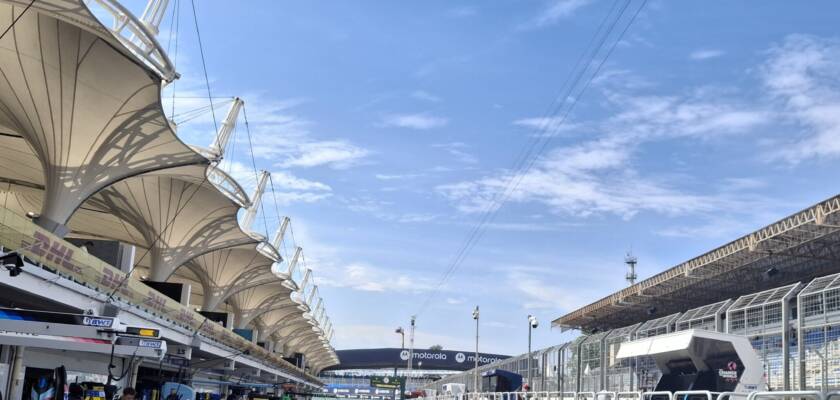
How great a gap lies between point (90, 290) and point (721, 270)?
93.9ft

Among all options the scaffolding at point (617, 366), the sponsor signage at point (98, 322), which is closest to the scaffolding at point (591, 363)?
the scaffolding at point (617, 366)

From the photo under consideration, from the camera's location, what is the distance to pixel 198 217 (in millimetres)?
47375

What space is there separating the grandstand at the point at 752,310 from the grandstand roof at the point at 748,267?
4cm

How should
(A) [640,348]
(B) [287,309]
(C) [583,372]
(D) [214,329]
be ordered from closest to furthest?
(A) [640,348] < (C) [583,372] < (D) [214,329] < (B) [287,309]

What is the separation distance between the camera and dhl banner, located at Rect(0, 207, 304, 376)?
2089 cm

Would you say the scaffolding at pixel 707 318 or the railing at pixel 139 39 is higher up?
the railing at pixel 139 39

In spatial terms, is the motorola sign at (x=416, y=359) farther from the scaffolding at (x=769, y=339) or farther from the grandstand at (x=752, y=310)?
the scaffolding at (x=769, y=339)

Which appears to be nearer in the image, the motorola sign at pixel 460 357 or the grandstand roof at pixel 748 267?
the grandstand roof at pixel 748 267

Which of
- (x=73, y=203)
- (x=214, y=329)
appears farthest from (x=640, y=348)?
(x=214, y=329)

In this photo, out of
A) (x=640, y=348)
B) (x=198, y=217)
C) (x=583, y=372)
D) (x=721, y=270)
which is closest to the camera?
(x=640, y=348)

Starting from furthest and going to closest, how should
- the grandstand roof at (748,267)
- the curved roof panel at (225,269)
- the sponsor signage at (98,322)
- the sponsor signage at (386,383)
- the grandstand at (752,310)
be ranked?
the sponsor signage at (386,383), the curved roof panel at (225,269), the grandstand roof at (748,267), the grandstand at (752,310), the sponsor signage at (98,322)

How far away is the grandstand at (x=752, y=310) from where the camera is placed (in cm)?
1978

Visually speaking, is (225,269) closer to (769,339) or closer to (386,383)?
(386,383)

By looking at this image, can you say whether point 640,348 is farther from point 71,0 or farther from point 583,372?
point 71,0
